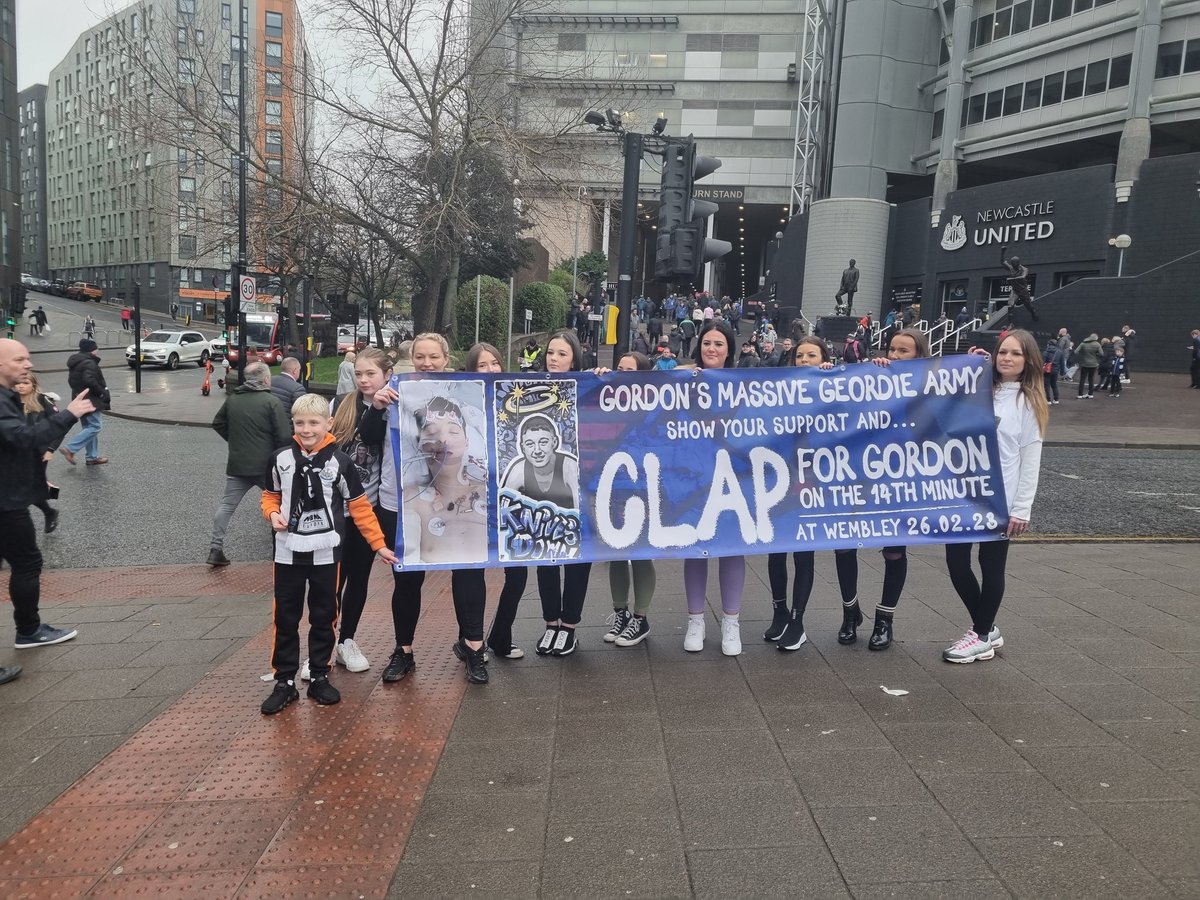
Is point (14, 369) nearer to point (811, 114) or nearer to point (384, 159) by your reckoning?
point (384, 159)

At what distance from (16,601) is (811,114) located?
59.2m

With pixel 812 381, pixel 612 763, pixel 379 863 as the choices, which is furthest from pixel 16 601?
pixel 812 381

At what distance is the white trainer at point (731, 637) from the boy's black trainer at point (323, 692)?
2.15 metres

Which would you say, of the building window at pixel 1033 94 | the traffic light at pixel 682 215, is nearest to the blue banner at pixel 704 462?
the traffic light at pixel 682 215

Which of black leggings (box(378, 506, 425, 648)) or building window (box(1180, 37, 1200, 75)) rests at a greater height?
building window (box(1180, 37, 1200, 75))

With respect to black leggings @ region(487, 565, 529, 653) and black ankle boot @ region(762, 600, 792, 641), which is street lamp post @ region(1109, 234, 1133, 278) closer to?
black ankle boot @ region(762, 600, 792, 641)

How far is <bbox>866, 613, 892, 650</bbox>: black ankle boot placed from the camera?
4.81m

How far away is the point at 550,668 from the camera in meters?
4.59

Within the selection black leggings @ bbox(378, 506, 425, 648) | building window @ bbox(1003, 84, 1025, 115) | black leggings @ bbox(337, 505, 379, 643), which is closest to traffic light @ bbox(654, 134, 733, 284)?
black leggings @ bbox(378, 506, 425, 648)

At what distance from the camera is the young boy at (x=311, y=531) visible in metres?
4.04

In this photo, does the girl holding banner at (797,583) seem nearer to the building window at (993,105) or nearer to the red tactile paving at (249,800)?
the red tactile paving at (249,800)

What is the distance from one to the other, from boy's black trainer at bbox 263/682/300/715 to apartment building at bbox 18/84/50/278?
120617 mm

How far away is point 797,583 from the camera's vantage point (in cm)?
485

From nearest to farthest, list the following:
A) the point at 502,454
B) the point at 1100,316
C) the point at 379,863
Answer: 1. the point at 379,863
2. the point at 502,454
3. the point at 1100,316
